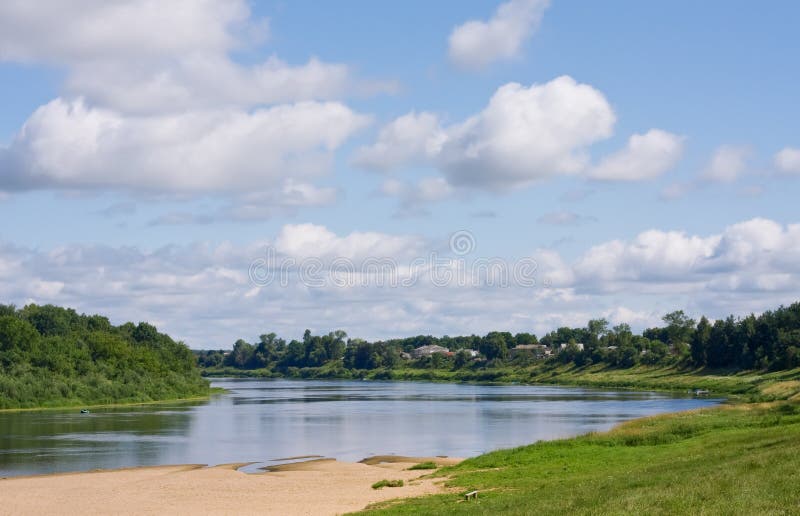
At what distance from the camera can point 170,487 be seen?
50656 millimetres

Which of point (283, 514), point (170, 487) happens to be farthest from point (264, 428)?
point (283, 514)

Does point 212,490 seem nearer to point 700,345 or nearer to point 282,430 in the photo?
point 282,430

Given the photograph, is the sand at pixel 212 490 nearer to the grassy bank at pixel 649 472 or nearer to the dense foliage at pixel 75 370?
the grassy bank at pixel 649 472

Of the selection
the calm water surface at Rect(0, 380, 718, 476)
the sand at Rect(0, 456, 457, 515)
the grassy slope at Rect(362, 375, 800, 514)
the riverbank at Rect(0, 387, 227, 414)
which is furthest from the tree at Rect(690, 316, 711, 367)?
the sand at Rect(0, 456, 457, 515)

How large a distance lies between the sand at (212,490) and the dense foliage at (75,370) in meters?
77.4

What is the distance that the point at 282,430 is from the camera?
3716 inches

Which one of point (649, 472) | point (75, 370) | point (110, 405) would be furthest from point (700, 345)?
point (649, 472)

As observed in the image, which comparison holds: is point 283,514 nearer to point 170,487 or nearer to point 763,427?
point 170,487

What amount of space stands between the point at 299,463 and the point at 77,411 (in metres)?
71.9

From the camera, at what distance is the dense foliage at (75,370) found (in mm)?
131375

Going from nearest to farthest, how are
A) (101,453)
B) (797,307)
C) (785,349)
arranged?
(101,453)
(785,349)
(797,307)

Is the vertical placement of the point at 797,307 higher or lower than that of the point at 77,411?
higher

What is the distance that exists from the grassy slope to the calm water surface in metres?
18.9

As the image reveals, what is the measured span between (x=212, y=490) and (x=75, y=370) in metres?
106
